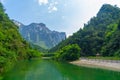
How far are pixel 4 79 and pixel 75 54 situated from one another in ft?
240

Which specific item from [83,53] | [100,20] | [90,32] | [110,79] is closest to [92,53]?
[83,53]

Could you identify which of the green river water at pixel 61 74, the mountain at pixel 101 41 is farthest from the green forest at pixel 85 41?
the green river water at pixel 61 74

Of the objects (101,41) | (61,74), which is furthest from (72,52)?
(61,74)

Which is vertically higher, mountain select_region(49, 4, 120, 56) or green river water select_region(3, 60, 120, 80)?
mountain select_region(49, 4, 120, 56)

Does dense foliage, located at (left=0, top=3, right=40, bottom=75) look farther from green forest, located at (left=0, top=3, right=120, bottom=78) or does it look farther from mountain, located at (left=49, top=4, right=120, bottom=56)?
mountain, located at (left=49, top=4, right=120, bottom=56)

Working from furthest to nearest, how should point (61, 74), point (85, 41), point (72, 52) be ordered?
point (85, 41) < point (72, 52) < point (61, 74)

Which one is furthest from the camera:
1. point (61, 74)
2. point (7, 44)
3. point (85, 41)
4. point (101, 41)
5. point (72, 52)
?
point (85, 41)

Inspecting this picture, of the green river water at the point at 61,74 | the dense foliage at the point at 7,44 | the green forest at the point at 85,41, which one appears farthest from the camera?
the green forest at the point at 85,41

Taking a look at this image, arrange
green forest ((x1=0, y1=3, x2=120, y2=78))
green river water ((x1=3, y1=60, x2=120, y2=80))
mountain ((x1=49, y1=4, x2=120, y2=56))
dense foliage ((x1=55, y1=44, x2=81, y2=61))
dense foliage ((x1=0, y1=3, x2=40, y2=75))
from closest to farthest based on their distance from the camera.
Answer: green river water ((x1=3, y1=60, x2=120, y2=80)), dense foliage ((x1=0, y1=3, x2=40, y2=75)), green forest ((x1=0, y1=3, x2=120, y2=78)), mountain ((x1=49, y1=4, x2=120, y2=56)), dense foliage ((x1=55, y1=44, x2=81, y2=61))

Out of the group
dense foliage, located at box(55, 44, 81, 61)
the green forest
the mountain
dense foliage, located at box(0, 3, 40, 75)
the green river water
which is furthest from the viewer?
dense foliage, located at box(55, 44, 81, 61)

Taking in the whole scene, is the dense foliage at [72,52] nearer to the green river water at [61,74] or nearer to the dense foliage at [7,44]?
the dense foliage at [7,44]

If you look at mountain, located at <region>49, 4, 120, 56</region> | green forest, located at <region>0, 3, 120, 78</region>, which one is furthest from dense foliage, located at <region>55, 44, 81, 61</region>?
mountain, located at <region>49, 4, 120, 56</region>

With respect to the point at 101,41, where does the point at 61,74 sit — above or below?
below

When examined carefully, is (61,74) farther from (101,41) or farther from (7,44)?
(101,41)
